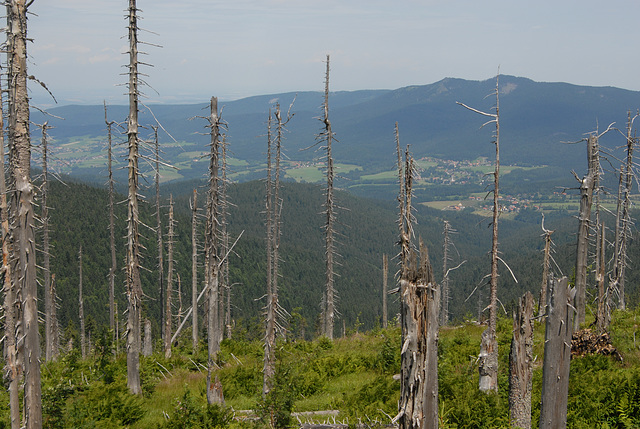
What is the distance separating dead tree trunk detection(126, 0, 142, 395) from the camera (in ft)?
36.9

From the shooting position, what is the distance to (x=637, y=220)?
105312 mm

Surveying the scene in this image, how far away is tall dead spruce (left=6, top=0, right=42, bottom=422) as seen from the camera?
25.7 feet

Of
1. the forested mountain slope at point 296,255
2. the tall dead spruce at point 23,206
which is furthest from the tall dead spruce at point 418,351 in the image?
the forested mountain slope at point 296,255

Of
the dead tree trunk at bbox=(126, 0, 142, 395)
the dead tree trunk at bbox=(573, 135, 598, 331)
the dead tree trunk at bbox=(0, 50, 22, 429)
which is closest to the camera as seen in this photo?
the dead tree trunk at bbox=(0, 50, 22, 429)

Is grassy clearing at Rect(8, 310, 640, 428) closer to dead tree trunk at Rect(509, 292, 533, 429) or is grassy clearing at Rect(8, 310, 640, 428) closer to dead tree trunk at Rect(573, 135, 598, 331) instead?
dead tree trunk at Rect(509, 292, 533, 429)

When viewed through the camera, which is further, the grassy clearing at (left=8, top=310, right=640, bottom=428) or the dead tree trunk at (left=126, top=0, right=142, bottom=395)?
the dead tree trunk at (left=126, top=0, right=142, bottom=395)

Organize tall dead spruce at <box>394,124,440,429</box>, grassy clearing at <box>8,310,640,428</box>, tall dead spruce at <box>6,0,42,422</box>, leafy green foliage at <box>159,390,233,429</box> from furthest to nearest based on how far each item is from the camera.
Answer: leafy green foliage at <box>159,390,233,429</box> → grassy clearing at <box>8,310,640,428</box> → tall dead spruce at <box>6,0,42,422</box> → tall dead spruce at <box>394,124,440,429</box>

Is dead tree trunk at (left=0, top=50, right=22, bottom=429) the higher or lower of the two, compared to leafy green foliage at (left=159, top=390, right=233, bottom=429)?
higher

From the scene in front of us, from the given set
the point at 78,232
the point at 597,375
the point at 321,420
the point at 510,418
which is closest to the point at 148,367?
the point at 321,420

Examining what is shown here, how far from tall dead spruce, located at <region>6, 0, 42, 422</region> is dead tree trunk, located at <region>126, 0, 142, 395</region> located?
3432 millimetres

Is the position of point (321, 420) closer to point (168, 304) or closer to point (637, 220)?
point (168, 304)

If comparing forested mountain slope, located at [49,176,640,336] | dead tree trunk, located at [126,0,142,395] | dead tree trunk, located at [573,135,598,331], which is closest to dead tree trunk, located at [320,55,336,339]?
forested mountain slope, located at [49,176,640,336]

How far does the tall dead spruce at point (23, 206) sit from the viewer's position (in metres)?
7.82

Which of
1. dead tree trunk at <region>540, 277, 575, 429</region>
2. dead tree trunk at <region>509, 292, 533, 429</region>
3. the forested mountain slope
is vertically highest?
dead tree trunk at <region>540, 277, 575, 429</region>
